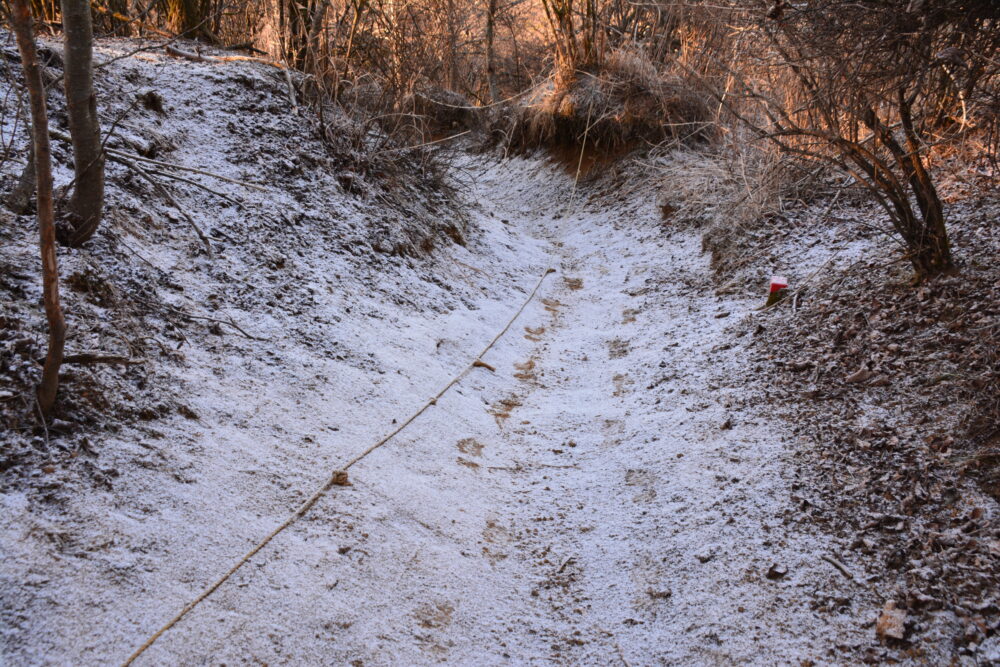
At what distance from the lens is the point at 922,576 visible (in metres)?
1.83

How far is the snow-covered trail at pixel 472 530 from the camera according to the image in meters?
1.72

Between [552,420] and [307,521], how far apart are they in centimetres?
152

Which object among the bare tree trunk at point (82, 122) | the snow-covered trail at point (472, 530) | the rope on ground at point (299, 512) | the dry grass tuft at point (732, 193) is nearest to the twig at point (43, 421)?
the snow-covered trail at point (472, 530)

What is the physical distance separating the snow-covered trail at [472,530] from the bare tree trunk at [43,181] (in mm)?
502

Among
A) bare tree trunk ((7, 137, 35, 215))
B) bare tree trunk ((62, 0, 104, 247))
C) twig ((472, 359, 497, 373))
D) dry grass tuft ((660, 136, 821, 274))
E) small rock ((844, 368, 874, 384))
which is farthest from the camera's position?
dry grass tuft ((660, 136, 821, 274))

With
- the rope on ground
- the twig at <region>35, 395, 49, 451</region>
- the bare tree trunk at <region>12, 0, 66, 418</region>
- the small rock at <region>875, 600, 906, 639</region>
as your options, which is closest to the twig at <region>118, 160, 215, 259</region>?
the bare tree trunk at <region>12, 0, 66, 418</region>

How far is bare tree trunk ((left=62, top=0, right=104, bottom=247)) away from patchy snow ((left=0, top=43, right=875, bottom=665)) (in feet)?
1.25

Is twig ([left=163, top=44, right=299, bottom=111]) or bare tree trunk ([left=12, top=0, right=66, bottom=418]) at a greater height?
twig ([left=163, top=44, right=299, bottom=111])

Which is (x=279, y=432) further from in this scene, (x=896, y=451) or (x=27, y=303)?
(x=896, y=451)

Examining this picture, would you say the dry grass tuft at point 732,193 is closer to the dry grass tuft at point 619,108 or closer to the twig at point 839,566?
the dry grass tuft at point 619,108

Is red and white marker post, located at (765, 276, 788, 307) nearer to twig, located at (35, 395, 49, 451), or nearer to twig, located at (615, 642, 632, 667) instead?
twig, located at (615, 642, 632, 667)

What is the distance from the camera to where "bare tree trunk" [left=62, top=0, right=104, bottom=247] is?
2.37m

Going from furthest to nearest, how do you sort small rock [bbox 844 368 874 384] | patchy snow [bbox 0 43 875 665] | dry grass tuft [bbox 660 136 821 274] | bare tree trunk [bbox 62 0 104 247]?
1. dry grass tuft [bbox 660 136 821 274]
2. small rock [bbox 844 368 874 384]
3. bare tree trunk [bbox 62 0 104 247]
4. patchy snow [bbox 0 43 875 665]

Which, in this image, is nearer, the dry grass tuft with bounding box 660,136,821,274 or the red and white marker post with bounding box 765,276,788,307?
the red and white marker post with bounding box 765,276,788,307
